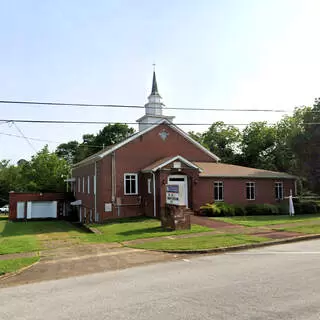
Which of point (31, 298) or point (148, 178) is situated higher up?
point (148, 178)

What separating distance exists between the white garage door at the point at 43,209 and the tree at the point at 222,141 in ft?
87.5

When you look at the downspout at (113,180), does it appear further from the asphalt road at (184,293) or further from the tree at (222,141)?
the tree at (222,141)

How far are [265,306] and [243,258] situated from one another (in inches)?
195

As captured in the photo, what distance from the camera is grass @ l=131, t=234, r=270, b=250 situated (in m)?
12.7

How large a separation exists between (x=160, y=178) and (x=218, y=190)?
17.8 feet

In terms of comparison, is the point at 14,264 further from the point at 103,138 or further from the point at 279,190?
the point at 103,138

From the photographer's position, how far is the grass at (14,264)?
33.4ft

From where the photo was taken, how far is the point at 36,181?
53312 mm

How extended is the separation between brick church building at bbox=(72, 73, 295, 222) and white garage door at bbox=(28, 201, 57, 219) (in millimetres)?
10985

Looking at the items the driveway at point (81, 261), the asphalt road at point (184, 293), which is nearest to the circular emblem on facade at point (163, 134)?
the driveway at point (81, 261)

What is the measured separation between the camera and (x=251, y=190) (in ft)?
89.8

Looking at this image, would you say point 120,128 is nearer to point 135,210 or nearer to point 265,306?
point 135,210

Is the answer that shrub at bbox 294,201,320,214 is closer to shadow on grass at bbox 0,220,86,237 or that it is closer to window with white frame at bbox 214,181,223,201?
window with white frame at bbox 214,181,223,201

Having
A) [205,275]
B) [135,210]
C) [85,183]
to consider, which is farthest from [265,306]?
[85,183]
